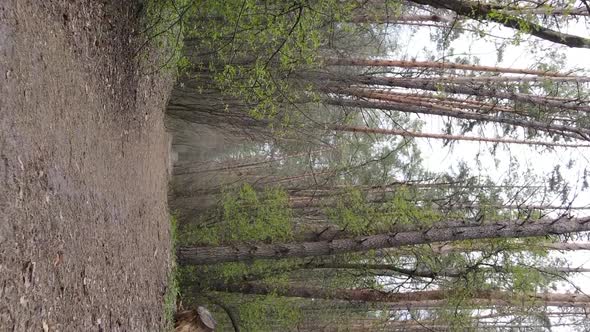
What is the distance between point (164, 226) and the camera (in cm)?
984

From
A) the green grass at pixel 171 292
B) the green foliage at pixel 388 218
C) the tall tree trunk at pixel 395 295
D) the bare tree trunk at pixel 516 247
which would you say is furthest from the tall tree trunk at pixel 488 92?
the green grass at pixel 171 292

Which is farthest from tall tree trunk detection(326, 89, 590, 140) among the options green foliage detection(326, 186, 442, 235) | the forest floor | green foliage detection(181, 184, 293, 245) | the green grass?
the forest floor

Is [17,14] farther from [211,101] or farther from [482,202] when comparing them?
[482,202]

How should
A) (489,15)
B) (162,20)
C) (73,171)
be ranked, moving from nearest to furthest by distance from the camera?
(73,171) → (489,15) → (162,20)

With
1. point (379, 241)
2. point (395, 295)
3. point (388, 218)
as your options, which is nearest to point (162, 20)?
point (379, 241)

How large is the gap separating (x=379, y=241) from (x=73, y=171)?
17.2ft

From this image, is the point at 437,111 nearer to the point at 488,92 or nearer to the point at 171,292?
the point at 488,92

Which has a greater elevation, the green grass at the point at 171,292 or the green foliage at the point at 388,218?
the green foliage at the point at 388,218

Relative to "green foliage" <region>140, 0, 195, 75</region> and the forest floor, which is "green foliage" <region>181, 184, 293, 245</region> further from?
"green foliage" <region>140, 0, 195, 75</region>

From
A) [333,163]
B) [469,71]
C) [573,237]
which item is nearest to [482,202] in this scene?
[573,237]

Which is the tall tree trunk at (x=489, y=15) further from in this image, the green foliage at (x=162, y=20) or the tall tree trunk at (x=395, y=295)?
the tall tree trunk at (x=395, y=295)

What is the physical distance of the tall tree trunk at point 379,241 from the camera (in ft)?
28.6

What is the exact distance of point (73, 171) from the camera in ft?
17.4

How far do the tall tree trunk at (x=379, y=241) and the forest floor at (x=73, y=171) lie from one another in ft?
4.82
